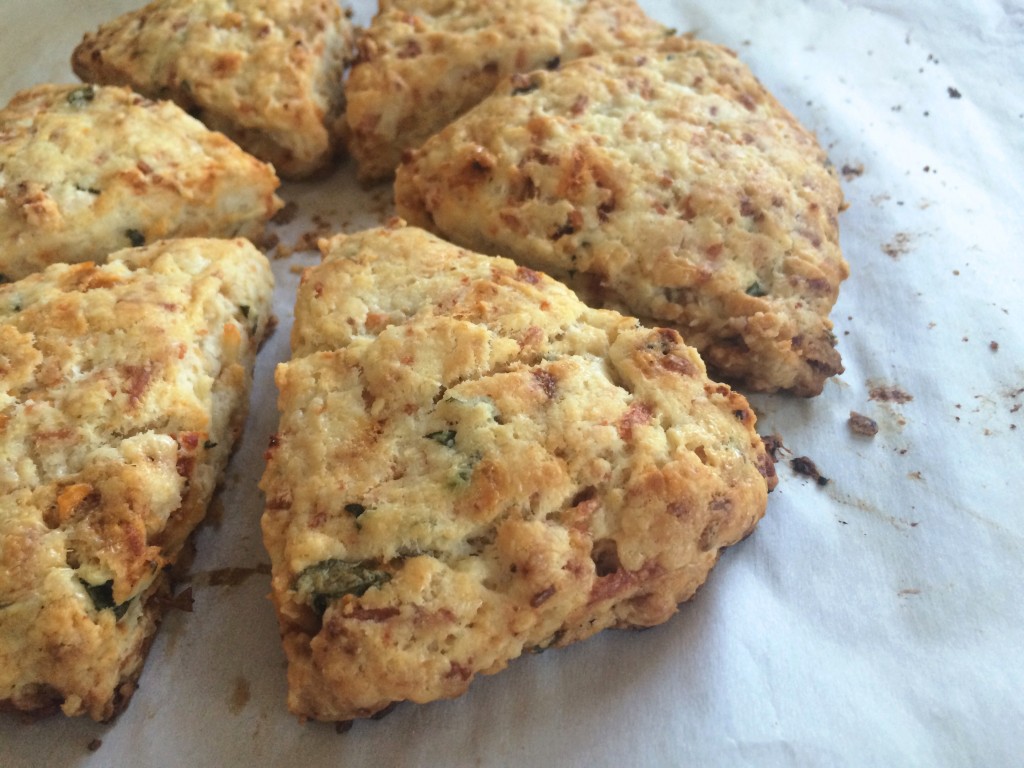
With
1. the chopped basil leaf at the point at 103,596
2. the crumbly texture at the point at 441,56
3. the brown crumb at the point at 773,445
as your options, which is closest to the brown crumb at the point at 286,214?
the crumbly texture at the point at 441,56

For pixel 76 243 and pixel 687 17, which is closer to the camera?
pixel 76 243

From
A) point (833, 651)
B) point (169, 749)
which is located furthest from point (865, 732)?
point (169, 749)

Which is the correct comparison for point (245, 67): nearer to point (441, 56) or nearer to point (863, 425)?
point (441, 56)

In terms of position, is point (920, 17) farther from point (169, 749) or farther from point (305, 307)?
point (169, 749)

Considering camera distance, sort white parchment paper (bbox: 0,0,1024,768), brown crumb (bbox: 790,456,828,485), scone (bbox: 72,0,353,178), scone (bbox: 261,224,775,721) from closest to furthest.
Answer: scone (bbox: 261,224,775,721) < white parchment paper (bbox: 0,0,1024,768) < brown crumb (bbox: 790,456,828,485) < scone (bbox: 72,0,353,178)

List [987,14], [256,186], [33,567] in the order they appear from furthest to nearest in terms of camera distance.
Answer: [987,14]
[256,186]
[33,567]

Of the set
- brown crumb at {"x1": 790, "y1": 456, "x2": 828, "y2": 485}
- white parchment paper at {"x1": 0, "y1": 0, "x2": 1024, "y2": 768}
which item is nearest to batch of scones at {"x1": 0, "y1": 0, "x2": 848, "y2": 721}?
white parchment paper at {"x1": 0, "y1": 0, "x2": 1024, "y2": 768}

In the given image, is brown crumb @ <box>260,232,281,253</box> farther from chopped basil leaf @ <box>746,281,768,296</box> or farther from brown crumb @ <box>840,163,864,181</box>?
brown crumb @ <box>840,163,864,181</box>
